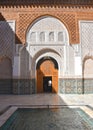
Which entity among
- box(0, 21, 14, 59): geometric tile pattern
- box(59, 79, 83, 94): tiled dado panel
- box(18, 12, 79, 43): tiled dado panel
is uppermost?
box(18, 12, 79, 43): tiled dado panel

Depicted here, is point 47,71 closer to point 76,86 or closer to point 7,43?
point 76,86

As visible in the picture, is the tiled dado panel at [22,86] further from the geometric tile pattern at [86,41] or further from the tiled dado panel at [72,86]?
the geometric tile pattern at [86,41]

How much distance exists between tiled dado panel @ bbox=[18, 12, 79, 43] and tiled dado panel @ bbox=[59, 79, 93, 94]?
4.40ft

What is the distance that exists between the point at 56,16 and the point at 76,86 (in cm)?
243

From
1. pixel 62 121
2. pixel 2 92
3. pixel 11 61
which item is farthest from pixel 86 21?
pixel 62 121

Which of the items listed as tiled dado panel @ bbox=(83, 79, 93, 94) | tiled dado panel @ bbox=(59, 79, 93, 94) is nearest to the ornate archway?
tiled dado panel @ bbox=(59, 79, 93, 94)

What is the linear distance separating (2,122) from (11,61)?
15.4ft

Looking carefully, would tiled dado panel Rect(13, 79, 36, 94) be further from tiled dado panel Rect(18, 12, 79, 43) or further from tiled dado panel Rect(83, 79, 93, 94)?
tiled dado panel Rect(83, 79, 93, 94)

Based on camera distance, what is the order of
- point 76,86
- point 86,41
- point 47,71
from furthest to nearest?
point 47,71, point 86,41, point 76,86

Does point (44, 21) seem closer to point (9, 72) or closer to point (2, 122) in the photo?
point (9, 72)

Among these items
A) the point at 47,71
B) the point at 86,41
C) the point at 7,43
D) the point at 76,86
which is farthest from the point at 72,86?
the point at 7,43

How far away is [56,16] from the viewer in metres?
8.35

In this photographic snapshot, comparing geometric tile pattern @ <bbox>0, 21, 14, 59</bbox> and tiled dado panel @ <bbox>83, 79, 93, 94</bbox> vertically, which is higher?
geometric tile pattern @ <bbox>0, 21, 14, 59</bbox>

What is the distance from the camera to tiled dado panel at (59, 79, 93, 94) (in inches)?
322
